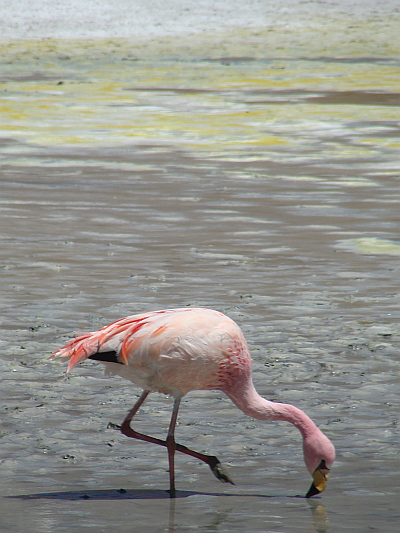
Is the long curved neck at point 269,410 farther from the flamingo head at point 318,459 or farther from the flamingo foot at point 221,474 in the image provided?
the flamingo foot at point 221,474

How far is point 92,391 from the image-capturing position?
254 inches

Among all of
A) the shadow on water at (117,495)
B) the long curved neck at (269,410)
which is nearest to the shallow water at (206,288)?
the shadow on water at (117,495)

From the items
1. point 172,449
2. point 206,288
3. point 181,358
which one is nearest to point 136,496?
point 172,449

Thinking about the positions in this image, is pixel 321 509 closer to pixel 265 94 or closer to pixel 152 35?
pixel 265 94

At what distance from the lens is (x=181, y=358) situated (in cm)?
520

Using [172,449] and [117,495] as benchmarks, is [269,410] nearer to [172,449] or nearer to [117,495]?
[172,449]

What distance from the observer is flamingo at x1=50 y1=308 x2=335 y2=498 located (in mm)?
5184

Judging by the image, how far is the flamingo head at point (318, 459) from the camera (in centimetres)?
490

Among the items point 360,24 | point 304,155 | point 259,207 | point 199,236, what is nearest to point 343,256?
point 199,236

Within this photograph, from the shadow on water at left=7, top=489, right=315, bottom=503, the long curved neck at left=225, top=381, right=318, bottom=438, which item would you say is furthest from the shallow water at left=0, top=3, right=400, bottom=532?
the long curved neck at left=225, top=381, right=318, bottom=438

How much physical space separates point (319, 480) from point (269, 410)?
0.51m

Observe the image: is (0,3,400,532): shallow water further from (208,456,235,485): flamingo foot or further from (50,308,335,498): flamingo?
(50,308,335,498): flamingo

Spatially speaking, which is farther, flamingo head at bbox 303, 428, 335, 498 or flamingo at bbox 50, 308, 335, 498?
flamingo at bbox 50, 308, 335, 498

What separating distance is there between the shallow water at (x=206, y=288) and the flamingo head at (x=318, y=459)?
7 centimetres
